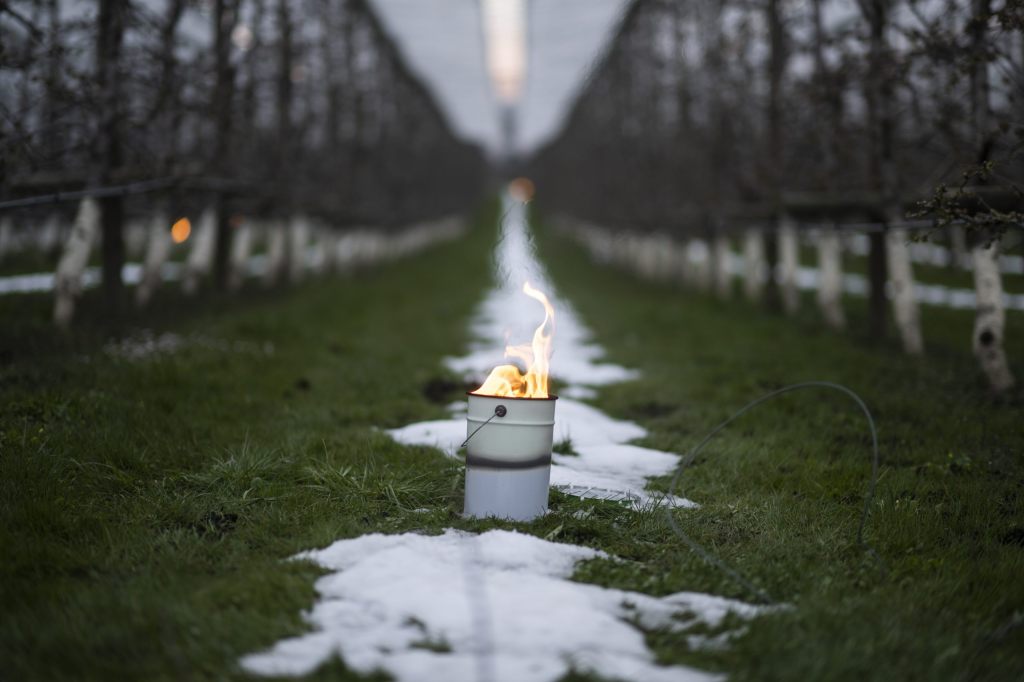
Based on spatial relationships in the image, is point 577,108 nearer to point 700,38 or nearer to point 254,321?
point 700,38

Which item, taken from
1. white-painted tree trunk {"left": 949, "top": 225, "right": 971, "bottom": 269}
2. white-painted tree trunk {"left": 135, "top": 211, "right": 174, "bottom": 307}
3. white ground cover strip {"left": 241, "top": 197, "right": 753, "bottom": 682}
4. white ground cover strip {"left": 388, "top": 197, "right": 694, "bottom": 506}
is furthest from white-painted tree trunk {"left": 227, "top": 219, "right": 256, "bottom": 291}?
white-painted tree trunk {"left": 949, "top": 225, "right": 971, "bottom": 269}

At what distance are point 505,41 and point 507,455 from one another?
38318 millimetres

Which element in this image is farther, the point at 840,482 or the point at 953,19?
the point at 953,19

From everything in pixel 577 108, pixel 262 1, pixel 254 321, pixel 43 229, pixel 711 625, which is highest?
pixel 577 108

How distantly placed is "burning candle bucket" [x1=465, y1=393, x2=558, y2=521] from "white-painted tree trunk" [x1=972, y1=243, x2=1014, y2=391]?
544 centimetres

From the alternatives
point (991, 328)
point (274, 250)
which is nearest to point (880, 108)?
point (991, 328)

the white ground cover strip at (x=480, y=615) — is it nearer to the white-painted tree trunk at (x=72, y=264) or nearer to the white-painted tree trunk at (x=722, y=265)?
the white-painted tree trunk at (x=72, y=264)

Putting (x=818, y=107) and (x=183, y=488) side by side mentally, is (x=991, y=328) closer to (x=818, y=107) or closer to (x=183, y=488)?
(x=818, y=107)

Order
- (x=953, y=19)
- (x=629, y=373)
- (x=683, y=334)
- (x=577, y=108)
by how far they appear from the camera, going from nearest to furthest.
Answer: (x=953, y=19) < (x=629, y=373) < (x=683, y=334) < (x=577, y=108)

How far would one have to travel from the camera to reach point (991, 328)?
855cm

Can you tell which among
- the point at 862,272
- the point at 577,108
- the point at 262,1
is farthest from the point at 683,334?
the point at 577,108

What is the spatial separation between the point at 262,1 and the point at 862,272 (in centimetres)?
2110

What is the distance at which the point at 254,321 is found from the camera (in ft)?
37.8

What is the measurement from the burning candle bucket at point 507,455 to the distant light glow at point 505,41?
29.5 metres
